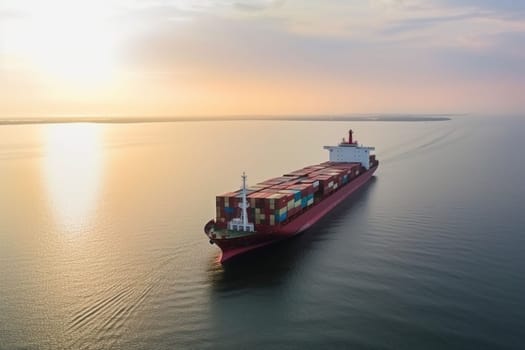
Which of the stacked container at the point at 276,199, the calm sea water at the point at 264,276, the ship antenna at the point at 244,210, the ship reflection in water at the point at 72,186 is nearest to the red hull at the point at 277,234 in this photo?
the stacked container at the point at 276,199

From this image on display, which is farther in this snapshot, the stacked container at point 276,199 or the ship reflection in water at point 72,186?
the ship reflection in water at point 72,186

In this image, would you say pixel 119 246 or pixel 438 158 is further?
pixel 438 158

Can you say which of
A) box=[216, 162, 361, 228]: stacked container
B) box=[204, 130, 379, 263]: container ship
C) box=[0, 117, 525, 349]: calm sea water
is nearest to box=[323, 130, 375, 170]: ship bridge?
box=[0, 117, 525, 349]: calm sea water

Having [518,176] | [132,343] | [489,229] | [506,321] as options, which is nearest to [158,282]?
[132,343]

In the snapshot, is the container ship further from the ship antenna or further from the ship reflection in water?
the ship reflection in water

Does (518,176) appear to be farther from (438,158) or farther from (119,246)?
(119,246)

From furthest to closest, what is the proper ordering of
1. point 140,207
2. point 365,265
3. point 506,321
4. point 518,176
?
1. point 518,176
2. point 140,207
3. point 365,265
4. point 506,321

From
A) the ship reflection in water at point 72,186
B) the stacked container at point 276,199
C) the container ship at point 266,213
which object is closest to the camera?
the container ship at point 266,213

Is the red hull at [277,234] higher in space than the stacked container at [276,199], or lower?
→ lower

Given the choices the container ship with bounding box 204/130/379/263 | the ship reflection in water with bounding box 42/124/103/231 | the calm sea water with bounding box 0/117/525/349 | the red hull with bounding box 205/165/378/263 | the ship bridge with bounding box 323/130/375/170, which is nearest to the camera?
the calm sea water with bounding box 0/117/525/349

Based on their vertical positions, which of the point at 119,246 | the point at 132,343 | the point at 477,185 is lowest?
the point at 132,343

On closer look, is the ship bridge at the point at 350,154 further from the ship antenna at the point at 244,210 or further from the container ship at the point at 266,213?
the ship antenna at the point at 244,210
